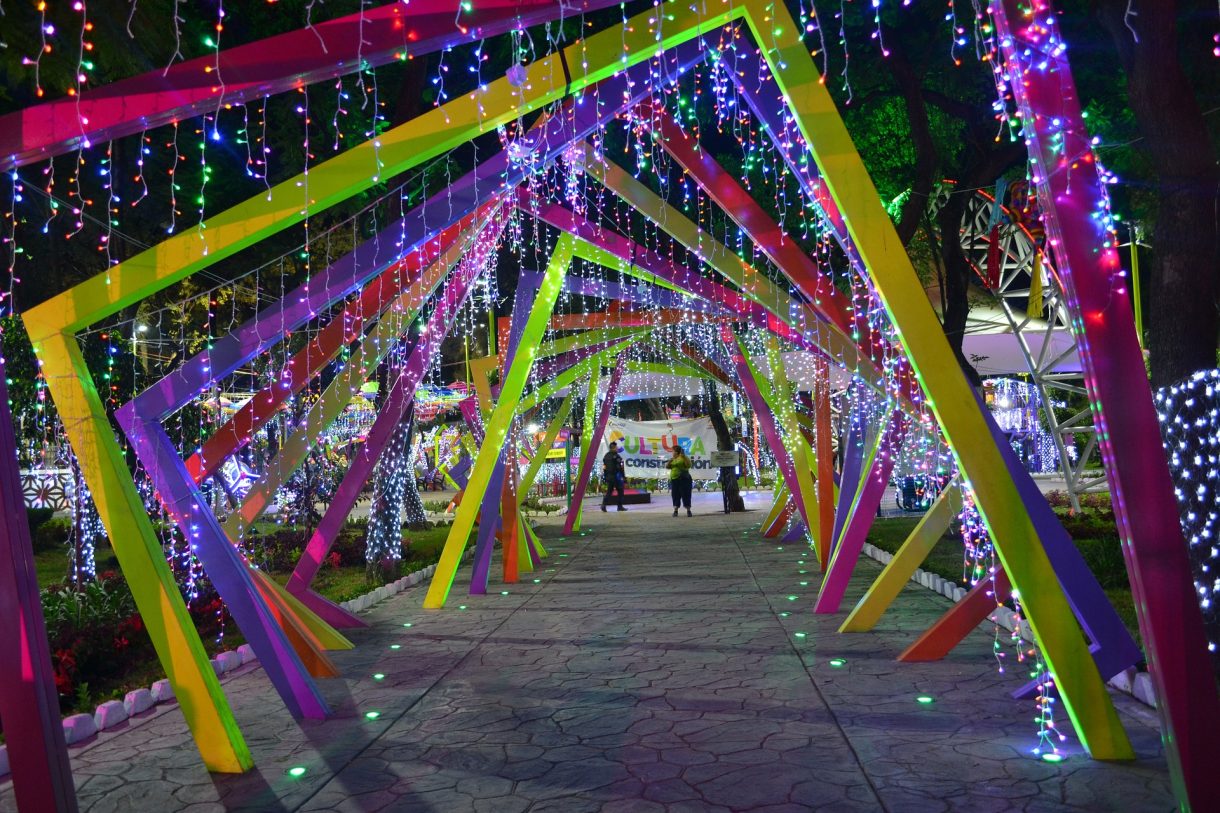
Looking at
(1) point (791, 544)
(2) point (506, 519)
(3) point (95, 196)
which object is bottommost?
(1) point (791, 544)

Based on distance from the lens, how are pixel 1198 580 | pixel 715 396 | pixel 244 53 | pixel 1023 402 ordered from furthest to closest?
pixel 1023 402
pixel 715 396
pixel 1198 580
pixel 244 53

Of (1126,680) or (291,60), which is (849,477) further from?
(291,60)

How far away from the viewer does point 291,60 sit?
12.2 ft

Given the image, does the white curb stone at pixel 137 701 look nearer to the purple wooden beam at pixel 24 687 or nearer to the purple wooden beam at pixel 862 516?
the purple wooden beam at pixel 24 687

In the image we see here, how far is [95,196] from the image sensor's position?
9.21 meters

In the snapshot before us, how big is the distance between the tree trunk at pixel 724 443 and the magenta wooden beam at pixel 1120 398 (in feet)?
47.7

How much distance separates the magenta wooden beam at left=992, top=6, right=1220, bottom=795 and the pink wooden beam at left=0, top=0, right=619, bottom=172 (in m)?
1.87

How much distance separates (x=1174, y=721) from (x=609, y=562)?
9.16 metres

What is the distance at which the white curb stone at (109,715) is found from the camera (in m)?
4.93

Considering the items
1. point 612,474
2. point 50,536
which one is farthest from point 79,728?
point 612,474

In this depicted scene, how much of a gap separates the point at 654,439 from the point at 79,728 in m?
23.3

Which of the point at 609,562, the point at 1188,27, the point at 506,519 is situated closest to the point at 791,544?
the point at 609,562

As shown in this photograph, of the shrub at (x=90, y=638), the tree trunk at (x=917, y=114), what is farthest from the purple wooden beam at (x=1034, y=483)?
the shrub at (x=90, y=638)

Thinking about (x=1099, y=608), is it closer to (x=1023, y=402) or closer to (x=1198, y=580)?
(x=1198, y=580)
